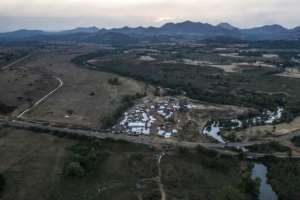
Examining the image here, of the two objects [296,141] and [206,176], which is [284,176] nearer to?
[206,176]

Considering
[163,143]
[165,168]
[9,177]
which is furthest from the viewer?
[163,143]

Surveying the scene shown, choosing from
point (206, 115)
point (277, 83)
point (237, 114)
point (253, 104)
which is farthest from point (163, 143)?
point (277, 83)

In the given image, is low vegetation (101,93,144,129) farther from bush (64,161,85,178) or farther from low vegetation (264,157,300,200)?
low vegetation (264,157,300,200)

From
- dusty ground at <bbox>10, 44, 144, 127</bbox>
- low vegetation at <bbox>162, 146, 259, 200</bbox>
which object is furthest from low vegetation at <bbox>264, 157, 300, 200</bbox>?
dusty ground at <bbox>10, 44, 144, 127</bbox>

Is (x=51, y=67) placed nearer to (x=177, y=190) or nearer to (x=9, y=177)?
(x=9, y=177)

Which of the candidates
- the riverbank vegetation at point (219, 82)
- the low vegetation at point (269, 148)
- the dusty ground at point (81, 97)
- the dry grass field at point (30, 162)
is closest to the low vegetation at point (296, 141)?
the low vegetation at point (269, 148)

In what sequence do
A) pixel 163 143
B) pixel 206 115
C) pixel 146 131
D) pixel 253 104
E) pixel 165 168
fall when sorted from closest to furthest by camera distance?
pixel 165 168
pixel 163 143
pixel 146 131
pixel 206 115
pixel 253 104
